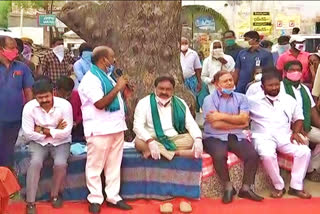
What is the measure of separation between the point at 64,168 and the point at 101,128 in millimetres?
568

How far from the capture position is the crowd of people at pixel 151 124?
584 cm

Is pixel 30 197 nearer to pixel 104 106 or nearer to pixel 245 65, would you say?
pixel 104 106

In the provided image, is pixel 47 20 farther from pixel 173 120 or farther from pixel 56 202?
pixel 56 202

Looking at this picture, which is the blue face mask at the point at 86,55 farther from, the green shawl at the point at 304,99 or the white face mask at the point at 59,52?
the green shawl at the point at 304,99

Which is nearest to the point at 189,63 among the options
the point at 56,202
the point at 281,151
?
the point at 281,151

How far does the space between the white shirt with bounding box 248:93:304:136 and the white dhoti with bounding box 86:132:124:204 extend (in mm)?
1648

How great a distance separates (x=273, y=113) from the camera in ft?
21.6

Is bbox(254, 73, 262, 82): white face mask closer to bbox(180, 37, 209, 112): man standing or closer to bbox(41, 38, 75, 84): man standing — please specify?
bbox(180, 37, 209, 112): man standing

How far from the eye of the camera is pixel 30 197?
5730 mm

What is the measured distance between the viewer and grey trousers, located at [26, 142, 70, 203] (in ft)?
18.9

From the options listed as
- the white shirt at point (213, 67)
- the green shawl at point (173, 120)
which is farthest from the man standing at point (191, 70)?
the green shawl at point (173, 120)

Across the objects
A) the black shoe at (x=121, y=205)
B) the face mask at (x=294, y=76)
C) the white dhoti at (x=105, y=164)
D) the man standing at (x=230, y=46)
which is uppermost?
the man standing at (x=230, y=46)

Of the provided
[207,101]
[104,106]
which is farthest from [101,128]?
[207,101]

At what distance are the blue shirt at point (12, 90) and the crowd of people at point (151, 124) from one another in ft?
0.03
